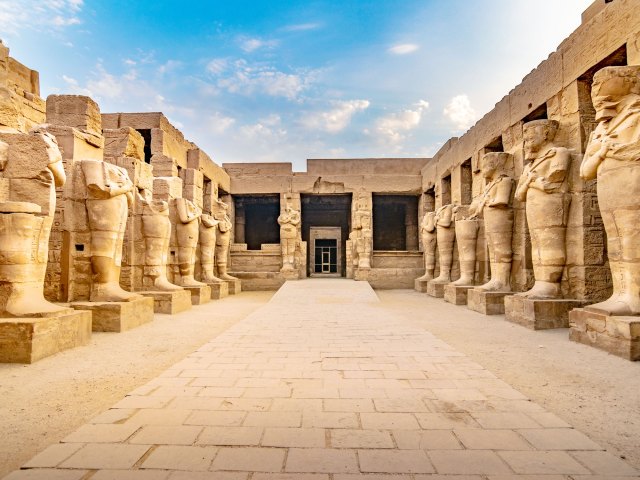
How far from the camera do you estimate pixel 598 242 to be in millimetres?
5660

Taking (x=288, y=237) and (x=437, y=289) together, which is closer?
(x=437, y=289)

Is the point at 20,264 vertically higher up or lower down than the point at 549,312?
higher up

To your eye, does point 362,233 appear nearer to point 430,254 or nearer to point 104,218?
point 430,254

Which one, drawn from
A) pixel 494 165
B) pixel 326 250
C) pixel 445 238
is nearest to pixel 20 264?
pixel 494 165

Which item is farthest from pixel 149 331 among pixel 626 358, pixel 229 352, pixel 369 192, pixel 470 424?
pixel 369 192

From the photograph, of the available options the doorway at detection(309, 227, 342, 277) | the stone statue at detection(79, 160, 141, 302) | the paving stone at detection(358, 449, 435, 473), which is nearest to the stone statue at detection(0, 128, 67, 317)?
the stone statue at detection(79, 160, 141, 302)

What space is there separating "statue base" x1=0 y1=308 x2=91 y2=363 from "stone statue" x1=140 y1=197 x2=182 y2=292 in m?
3.07

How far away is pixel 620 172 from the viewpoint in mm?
4160

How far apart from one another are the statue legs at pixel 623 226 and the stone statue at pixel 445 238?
6037mm

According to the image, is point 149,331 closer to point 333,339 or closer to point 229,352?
point 229,352

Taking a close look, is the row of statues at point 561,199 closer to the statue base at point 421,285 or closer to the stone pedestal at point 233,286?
the statue base at point 421,285

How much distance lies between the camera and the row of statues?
4148 millimetres

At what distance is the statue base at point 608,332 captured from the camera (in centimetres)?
380

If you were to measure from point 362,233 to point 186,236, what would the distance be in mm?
7020
